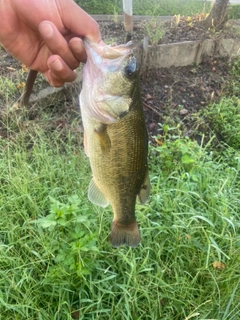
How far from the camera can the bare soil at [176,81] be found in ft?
12.9

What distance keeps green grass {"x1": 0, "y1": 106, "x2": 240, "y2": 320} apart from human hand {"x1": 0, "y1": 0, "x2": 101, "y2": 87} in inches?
32.0

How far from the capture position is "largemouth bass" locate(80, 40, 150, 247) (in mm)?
1501

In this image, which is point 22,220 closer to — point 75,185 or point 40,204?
point 40,204

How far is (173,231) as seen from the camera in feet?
8.18

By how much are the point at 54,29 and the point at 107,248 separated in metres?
1.37

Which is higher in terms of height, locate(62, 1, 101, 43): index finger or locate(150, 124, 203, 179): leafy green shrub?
locate(62, 1, 101, 43): index finger

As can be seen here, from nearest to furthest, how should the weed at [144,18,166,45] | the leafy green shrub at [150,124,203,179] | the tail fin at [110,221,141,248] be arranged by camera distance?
the tail fin at [110,221,141,248] < the leafy green shrub at [150,124,203,179] < the weed at [144,18,166,45]

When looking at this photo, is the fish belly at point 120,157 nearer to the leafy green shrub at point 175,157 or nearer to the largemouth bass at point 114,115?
the largemouth bass at point 114,115

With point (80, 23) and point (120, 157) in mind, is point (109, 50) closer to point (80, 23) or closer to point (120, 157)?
point (80, 23)

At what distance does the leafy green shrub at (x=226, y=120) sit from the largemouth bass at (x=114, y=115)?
238cm

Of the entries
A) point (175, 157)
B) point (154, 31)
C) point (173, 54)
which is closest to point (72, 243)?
point (175, 157)

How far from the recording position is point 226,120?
3.97 metres

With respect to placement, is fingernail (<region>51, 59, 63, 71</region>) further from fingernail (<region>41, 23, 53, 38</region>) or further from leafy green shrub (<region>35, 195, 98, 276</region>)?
leafy green shrub (<region>35, 195, 98, 276</region>)

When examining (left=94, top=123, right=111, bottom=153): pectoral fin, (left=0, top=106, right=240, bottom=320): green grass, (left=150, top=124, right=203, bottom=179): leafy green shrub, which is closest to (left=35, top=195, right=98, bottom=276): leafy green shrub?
(left=0, top=106, right=240, bottom=320): green grass
